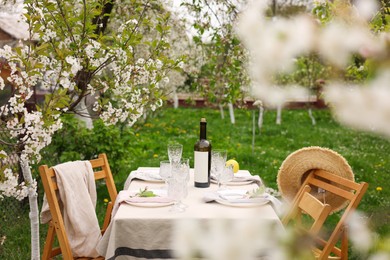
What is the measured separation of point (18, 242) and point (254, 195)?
8.49ft

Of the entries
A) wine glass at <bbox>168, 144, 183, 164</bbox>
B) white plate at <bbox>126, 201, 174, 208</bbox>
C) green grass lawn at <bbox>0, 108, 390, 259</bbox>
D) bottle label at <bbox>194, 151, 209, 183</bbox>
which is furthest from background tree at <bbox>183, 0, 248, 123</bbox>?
white plate at <bbox>126, 201, 174, 208</bbox>

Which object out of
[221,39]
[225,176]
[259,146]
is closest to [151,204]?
[225,176]

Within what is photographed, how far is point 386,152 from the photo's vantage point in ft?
33.4

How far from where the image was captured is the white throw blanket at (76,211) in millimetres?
3342

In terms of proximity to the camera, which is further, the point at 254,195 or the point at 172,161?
the point at 172,161

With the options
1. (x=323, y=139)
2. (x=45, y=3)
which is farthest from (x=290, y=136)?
(x=45, y=3)

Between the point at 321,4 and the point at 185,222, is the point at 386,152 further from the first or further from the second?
the point at 185,222

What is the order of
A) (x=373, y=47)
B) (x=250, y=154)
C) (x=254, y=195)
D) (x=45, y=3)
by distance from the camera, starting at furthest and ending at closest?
(x=250, y=154) < (x=254, y=195) < (x=45, y=3) < (x=373, y=47)

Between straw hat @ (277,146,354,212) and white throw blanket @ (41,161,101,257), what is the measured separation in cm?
142

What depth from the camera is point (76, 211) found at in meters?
3.39

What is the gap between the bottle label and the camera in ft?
11.6

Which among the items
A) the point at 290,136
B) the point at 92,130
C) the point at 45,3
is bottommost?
the point at 290,136

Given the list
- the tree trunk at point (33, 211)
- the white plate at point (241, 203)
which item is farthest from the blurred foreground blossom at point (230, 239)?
the tree trunk at point (33, 211)

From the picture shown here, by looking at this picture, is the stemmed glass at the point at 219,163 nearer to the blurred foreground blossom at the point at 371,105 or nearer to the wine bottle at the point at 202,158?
the wine bottle at the point at 202,158
